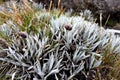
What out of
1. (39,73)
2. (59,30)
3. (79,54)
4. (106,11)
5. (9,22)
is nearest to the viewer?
(39,73)

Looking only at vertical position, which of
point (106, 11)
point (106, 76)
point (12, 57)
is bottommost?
point (106, 11)

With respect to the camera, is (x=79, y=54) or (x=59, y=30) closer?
(x=79, y=54)

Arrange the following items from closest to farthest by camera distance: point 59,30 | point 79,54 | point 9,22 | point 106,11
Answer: point 79,54, point 59,30, point 9,22, point 106,11

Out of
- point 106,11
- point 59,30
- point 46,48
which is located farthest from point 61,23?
point 106,11

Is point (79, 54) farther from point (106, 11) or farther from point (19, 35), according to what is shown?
point (106, 11)

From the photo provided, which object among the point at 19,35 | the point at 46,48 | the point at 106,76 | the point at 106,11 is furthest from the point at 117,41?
the point at 106,11

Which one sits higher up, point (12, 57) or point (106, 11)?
point (12, 57)
